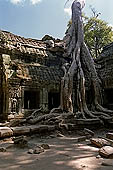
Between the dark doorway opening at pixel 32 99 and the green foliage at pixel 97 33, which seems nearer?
the dark doorway opening at pixel 32 99

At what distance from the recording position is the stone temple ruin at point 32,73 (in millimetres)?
7828

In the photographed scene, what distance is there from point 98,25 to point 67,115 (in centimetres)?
1498

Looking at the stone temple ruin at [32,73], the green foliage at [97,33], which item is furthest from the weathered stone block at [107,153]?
the green foliage at [97,33]

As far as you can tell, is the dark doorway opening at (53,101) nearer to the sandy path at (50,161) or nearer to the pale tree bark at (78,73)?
the pale tree bark at (78,73)

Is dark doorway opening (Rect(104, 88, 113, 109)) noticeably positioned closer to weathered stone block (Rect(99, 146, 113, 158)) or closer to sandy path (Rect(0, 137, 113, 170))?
sandy path (Rect(0, 137, 113, 170))

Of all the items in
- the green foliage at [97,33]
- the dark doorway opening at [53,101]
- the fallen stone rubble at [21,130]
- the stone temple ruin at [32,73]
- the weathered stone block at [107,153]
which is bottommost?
the weathered stone block at [107,153]

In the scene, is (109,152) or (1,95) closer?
(109,152)

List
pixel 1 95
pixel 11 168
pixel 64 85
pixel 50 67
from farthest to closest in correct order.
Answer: pixel 50 67
pixel 64 85
pixel 1 95
pixel 11 168

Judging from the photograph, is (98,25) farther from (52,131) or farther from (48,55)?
(52,131)

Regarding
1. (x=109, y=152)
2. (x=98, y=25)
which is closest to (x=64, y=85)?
(x=109, y=152)

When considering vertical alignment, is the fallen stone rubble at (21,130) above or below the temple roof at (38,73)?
below

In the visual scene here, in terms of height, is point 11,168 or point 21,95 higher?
point 21,95

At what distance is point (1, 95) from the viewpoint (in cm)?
799

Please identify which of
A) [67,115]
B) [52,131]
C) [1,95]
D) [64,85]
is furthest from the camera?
[64,85]
